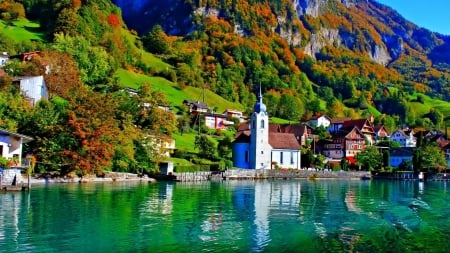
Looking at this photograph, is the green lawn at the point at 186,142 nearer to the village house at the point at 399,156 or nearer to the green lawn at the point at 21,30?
the village house at the point at 399,156

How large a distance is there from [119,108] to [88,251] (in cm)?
5568

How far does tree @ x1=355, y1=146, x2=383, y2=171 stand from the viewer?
338 feet

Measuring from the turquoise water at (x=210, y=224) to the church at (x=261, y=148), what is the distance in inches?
1869

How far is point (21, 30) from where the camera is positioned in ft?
427

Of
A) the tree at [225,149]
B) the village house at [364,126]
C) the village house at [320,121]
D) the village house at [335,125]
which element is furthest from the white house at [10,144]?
the village house at [320,121]

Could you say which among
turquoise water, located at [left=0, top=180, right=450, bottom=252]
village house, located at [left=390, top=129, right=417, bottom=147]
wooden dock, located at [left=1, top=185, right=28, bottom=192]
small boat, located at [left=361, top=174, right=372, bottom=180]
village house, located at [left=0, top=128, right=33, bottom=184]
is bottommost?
turquoise water, located at [left=0, top=180, right=450, bottom=252]

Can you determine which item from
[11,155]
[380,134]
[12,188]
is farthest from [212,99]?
[12,188]

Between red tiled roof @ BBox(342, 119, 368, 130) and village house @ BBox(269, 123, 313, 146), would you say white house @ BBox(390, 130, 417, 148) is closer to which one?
red tiled roof @ BBox(342, 119, 368, 130)

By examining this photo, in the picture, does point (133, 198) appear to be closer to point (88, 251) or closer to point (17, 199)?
point (17, 199)

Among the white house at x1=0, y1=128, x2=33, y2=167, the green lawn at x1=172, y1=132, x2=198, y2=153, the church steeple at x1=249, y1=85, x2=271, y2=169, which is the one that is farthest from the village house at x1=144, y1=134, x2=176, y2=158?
the white house at x1=0, y1=128, x2=33, y2=167

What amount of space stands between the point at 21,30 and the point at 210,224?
377 feet

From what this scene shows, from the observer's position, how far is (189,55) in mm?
167000

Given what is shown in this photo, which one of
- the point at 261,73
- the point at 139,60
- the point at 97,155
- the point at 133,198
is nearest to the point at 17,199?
the point at 133,198

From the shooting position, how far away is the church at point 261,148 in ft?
300
